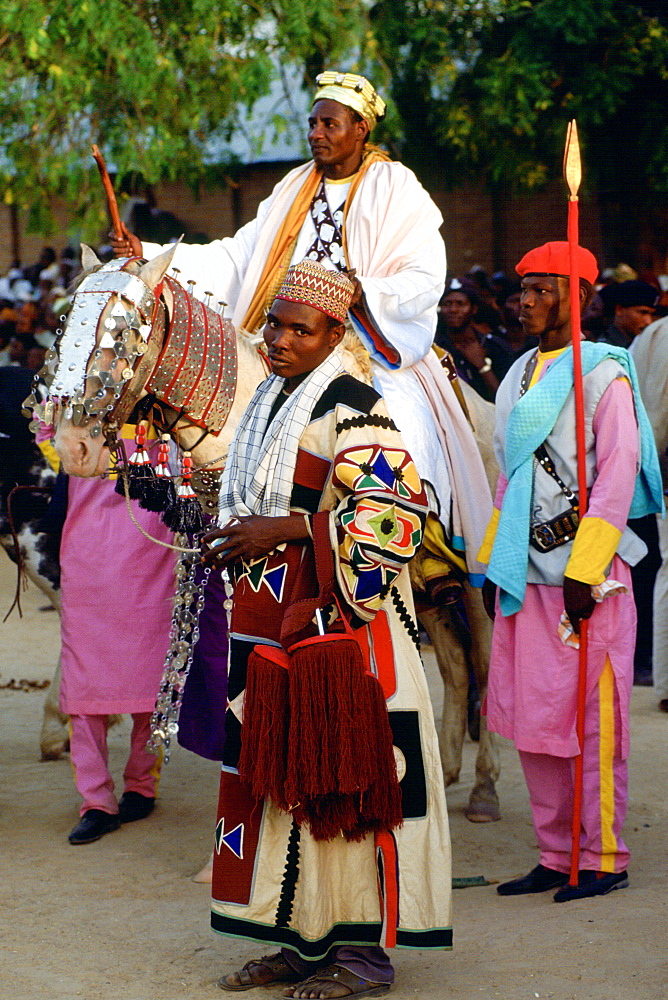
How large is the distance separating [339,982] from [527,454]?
2073 mm

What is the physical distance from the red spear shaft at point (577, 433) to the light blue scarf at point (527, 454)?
106 millimetres

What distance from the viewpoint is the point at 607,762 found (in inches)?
194

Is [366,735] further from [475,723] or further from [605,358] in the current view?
[475,723]

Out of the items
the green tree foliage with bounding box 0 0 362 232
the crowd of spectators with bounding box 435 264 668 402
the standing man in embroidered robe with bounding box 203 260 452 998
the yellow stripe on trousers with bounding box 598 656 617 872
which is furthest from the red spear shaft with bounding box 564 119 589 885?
the green tree foliage with bounding box 0 0 362 232

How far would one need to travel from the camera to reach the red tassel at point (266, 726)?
3779 mm

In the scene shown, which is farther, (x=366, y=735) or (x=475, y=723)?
(x=475, y=723)

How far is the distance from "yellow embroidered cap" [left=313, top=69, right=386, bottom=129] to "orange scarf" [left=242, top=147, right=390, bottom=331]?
232 millimetres

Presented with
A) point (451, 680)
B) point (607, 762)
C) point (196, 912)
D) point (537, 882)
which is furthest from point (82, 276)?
point (451, 680)

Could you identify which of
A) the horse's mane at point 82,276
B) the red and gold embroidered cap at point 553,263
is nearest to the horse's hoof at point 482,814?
the red and gold embroidered cap at point 553,263

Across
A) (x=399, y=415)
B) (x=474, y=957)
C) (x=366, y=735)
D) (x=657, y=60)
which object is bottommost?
(x=474, y=957)

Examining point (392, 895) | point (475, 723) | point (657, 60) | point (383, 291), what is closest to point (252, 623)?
point (392, 895)

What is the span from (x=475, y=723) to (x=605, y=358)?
3.04 metres

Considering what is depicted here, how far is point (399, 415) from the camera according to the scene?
5395mm

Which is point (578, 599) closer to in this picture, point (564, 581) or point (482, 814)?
point (564, 581)
